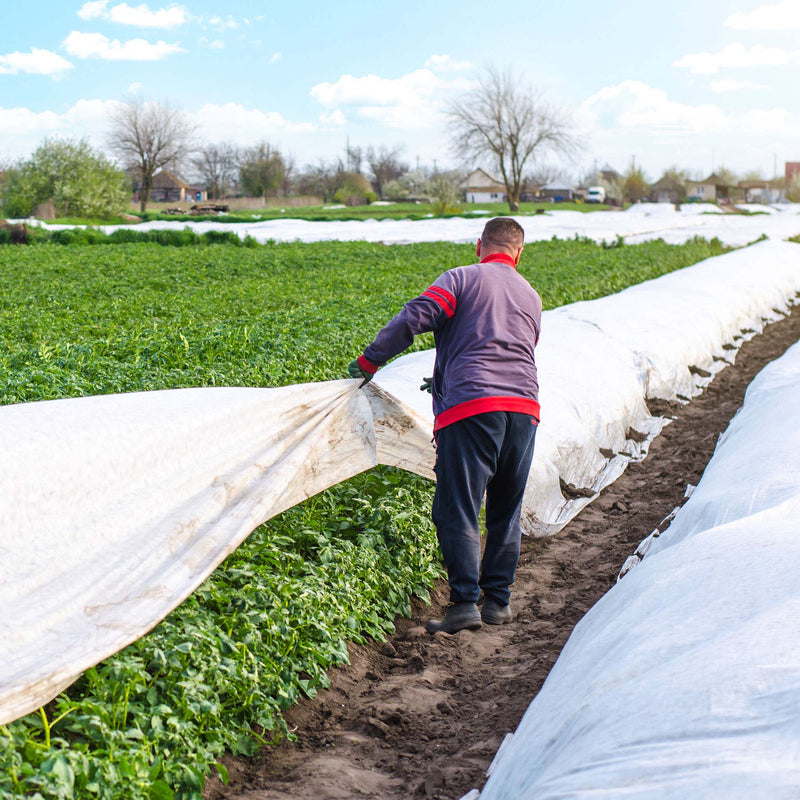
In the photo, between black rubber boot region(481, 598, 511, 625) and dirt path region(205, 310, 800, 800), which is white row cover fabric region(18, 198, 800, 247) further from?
black rubber boot region(481, 598, 511, 625)

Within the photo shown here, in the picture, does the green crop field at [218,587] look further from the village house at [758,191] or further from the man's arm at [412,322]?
the village house at [758,191]

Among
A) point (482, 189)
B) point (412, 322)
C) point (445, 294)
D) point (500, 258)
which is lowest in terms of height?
point (412, 322)

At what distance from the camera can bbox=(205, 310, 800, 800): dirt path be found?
2.71 m

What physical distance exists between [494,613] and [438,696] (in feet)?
2.42

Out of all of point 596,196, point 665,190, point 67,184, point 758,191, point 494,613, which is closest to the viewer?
point 494,613

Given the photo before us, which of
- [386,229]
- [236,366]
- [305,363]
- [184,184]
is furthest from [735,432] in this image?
[184,184]

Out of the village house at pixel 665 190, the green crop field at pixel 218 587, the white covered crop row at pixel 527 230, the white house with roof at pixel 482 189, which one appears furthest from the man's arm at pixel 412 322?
the white house with roof at pixel 482 189

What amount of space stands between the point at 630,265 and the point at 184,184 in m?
72.6

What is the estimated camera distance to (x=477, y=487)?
370cm

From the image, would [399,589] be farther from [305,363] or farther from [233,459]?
[305,363]

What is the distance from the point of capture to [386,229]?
28.1 m

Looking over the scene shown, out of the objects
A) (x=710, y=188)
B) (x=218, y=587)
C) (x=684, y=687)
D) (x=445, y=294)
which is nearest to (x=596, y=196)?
(x=710, y=188)

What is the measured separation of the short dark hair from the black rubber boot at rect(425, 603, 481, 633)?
1.71m

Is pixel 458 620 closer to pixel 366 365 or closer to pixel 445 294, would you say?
pixel 366 365
